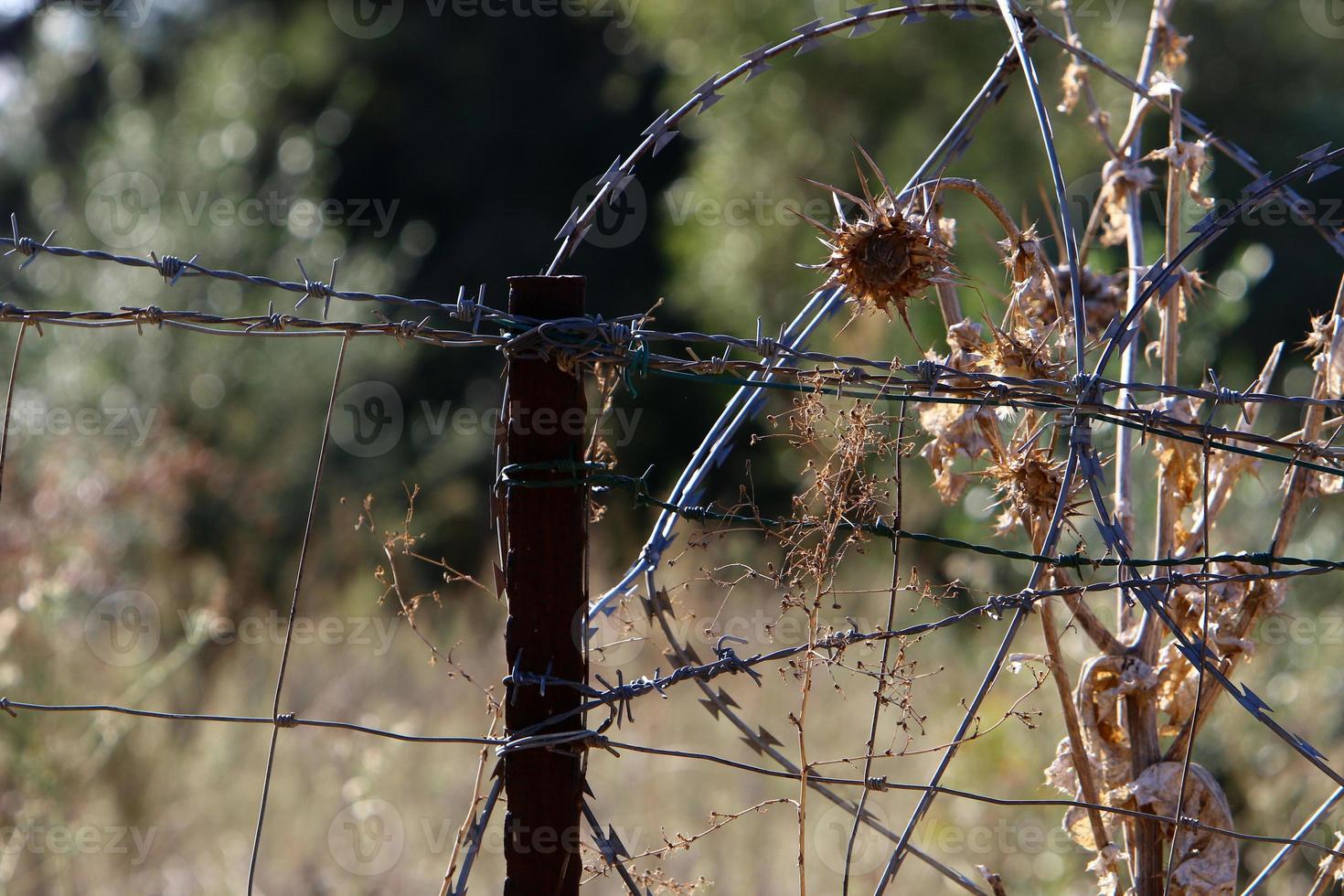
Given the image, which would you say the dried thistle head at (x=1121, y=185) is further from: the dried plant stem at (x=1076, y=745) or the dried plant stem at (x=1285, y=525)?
the dried plant stem at (x=1076, y=745)

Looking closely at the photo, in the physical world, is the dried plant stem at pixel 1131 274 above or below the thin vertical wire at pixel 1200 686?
above

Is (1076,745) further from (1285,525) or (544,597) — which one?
(544,597)

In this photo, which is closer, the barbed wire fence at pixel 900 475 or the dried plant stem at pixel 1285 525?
the barbed wire fence at pixel 900 475

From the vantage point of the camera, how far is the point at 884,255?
143cm

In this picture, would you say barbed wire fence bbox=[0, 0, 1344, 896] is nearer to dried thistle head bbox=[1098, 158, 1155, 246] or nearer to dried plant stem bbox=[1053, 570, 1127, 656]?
dried plant stem bbox=[1053, 570, 1127, 656]

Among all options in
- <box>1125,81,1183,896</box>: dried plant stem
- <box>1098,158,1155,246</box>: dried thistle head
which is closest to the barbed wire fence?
<box>1125,81,1183,896</box>: dried plant stem

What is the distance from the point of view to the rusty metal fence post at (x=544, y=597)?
1.39 metres

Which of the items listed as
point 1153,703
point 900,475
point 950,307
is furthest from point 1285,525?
point 900,475

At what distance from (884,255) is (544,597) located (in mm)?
579

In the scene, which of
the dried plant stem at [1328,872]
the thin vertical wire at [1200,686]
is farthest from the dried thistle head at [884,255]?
the dried plant stem at [1328,872]

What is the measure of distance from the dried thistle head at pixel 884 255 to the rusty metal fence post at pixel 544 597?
324 mm

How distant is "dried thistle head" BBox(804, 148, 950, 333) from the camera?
1421 millimetres

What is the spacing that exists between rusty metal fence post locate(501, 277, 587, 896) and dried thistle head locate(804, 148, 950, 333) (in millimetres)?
324

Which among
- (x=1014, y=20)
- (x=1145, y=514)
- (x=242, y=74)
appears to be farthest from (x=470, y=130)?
(x=1014, y=20)
